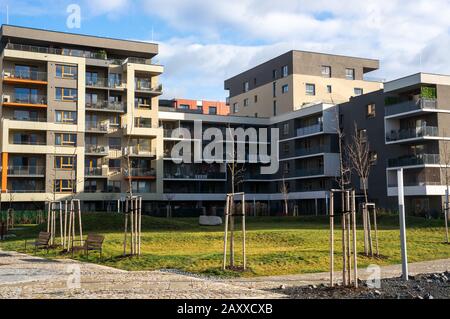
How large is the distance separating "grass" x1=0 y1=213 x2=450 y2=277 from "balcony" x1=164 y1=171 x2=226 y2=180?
108 ft

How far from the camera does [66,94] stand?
63125 mm

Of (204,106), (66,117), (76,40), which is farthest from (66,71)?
(204,106)

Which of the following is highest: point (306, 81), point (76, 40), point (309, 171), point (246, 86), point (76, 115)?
point (76, 40)

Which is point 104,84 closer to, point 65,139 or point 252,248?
point 65,139

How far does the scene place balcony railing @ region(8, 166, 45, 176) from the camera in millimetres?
59656

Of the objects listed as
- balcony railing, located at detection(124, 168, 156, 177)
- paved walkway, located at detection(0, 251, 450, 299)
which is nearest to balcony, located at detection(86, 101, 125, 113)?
balcony railing, located at detection(124, 168, 156, 177)

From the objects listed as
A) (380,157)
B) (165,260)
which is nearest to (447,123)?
(380,157)

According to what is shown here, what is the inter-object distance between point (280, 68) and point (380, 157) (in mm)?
23795

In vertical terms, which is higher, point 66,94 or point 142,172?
point 66,94

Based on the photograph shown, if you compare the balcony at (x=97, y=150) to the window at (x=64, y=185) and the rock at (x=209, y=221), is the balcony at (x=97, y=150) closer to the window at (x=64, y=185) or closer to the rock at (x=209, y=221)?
the window at (x=64, y=185)

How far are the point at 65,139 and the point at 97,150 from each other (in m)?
3.79

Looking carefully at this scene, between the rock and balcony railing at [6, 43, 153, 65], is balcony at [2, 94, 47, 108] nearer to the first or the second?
balcony railing at [6, 43, 153, 65]
